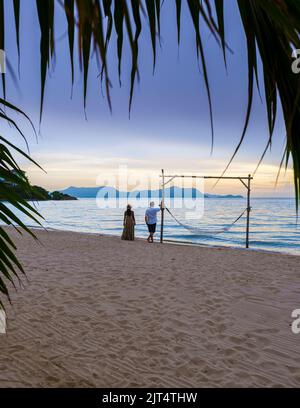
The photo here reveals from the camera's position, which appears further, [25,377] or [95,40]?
[25,377]

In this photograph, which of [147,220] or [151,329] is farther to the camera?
[147,220]

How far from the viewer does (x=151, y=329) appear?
11.9ft

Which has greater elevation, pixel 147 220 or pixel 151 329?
pixel 147 220

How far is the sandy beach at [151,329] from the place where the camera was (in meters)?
2.68

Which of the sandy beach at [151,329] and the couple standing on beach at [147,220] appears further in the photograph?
the couple standing on beach at [147,220]

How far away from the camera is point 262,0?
1.67ft

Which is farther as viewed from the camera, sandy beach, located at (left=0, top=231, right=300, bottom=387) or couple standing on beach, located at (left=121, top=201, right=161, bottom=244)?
couple standing on beach, located at (left=121, top=201, right=161, bottom=244)

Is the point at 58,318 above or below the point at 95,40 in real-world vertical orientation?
below

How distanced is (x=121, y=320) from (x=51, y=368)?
123cm

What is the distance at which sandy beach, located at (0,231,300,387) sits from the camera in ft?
8.80

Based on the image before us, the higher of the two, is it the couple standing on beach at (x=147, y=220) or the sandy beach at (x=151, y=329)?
the couple standing on beach at (x=147, y=220)

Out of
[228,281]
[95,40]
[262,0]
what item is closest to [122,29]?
[95,40]

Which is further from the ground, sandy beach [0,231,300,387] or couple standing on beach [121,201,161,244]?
couple standing on beach [121,201,161,244]
